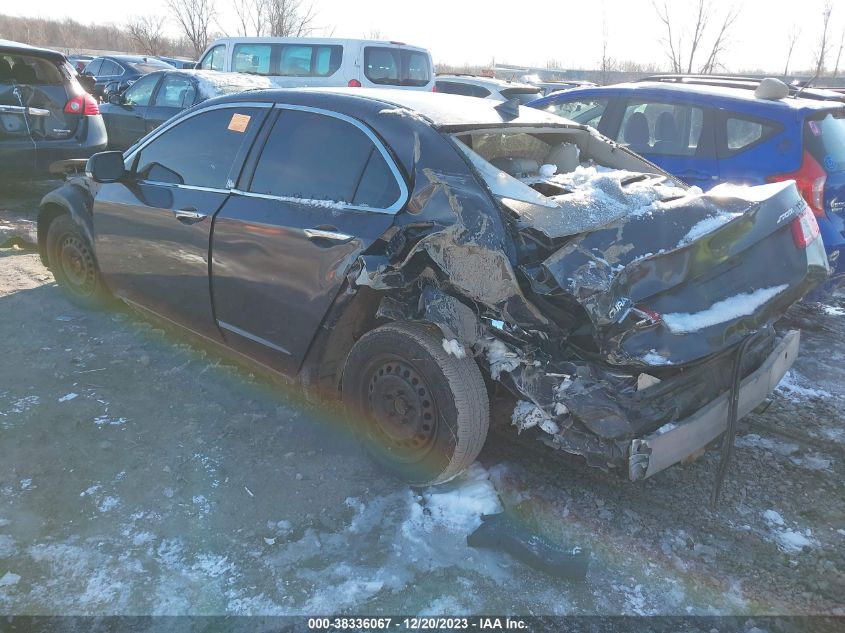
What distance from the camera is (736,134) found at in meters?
5.17

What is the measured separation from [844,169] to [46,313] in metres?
5.93

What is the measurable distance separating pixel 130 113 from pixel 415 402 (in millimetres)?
9450

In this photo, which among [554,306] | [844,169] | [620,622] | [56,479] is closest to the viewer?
[620,622]

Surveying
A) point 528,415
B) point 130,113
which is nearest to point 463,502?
point 528,415

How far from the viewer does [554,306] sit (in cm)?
250

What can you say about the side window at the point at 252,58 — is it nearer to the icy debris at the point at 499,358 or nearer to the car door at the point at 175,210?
the car door at the point at 175,210

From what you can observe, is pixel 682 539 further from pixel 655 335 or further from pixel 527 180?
pixel 527 180

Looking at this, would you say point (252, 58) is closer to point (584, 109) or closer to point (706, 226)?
point (584, 109)

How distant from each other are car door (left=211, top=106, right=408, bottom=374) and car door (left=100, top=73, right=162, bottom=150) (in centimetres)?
789

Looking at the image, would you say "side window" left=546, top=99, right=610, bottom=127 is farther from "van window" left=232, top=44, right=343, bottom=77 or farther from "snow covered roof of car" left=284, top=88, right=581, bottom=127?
"van window" left=232, top=44, right=343, bottom=77

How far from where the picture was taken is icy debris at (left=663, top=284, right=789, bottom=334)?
7.88 ft

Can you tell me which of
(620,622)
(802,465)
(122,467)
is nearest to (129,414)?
(122,467)

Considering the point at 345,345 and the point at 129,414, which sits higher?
the point at 345,345

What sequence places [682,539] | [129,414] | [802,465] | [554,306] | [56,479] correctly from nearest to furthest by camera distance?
[554,306], [682,539], [56,479], [802,465], [129,414]
